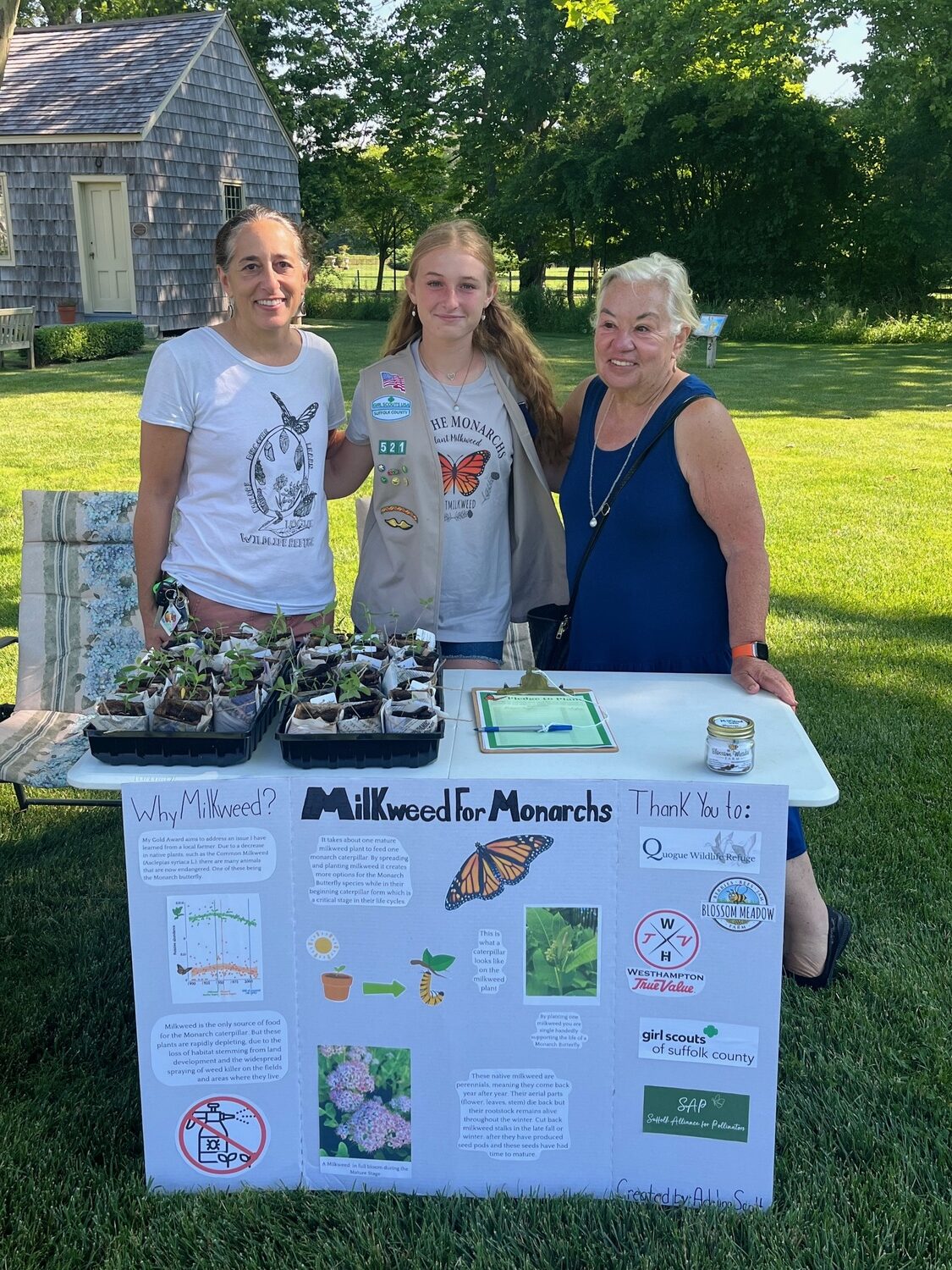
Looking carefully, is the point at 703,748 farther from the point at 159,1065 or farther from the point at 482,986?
the point at 159,1065

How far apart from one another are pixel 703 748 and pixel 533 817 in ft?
1.35

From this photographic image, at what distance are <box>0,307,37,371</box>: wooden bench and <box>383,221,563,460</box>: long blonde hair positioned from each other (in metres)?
15.6

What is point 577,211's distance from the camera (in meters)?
27.3

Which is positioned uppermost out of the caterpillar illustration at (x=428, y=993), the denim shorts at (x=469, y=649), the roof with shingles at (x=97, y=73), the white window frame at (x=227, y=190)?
the roof with shingles at (x=97, y=73)

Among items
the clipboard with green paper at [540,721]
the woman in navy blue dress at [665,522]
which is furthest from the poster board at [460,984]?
the woman in navy blue dress at [665,522]

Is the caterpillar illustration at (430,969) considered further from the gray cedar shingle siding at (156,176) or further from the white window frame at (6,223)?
the white window frame at (6,223)

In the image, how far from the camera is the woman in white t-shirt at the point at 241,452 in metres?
2.90

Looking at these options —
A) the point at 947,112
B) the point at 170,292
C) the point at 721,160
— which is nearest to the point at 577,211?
the point at 721,160

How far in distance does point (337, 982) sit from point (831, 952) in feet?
4.96

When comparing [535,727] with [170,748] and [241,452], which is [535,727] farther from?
[241,452]

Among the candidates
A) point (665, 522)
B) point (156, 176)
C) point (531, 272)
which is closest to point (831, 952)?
point (665, 522)

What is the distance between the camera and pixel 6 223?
20.0m

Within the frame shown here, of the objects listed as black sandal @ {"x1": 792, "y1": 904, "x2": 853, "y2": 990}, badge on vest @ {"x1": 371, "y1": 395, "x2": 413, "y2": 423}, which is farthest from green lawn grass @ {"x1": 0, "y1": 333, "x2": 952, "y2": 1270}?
badge on vest @ {"x1": 371, "y1": 395, "x2": 413, "y2": 423}

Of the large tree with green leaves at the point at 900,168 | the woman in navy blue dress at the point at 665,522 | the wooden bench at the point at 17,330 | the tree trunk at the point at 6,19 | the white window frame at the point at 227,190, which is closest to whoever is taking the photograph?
the woman in navy blue dress at the point at 665,522
